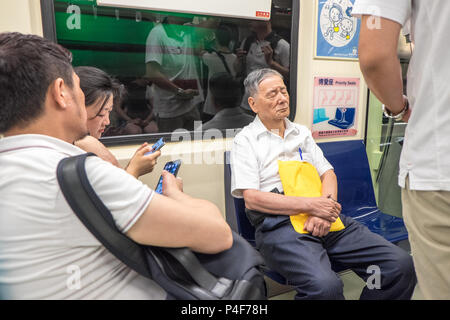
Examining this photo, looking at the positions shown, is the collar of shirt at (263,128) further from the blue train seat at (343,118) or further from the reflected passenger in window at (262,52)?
the blue train seat at (343,118)

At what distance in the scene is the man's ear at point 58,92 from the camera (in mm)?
931

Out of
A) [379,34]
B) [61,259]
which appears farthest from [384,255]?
[61,259]

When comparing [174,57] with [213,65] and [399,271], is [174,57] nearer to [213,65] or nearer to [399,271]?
[213,65]

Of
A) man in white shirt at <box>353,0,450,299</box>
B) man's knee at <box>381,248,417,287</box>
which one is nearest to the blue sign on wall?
man's knee at <box>381,248,417,287</box>

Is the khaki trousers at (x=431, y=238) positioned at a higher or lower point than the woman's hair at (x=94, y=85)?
lower

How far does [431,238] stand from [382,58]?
560 millimetres

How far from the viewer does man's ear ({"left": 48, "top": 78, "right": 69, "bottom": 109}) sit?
93 cm

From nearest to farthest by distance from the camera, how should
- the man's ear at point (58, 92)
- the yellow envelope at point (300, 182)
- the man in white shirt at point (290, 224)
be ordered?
the man's ear at point (58, 92) → the man in white shirt at point (290, 224) → the yellow envelope at point (300, 182)

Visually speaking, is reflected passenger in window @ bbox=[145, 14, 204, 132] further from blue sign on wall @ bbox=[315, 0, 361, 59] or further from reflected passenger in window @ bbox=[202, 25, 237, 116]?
blue sign on wall @ bbox=[315, 0, 361, 59]

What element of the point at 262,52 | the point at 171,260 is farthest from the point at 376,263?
the point at 262,52

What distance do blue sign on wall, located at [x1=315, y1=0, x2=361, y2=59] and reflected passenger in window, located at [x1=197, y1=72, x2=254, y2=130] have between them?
0.79 meters

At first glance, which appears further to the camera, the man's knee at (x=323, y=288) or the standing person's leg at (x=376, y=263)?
the standing person's leg at (x=376, y=263)

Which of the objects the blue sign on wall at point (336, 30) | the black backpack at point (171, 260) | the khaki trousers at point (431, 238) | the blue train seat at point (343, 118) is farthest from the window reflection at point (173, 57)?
the khaki trousers at point (431, 238)

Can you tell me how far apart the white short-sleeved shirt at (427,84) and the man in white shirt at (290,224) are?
2.89 feet
